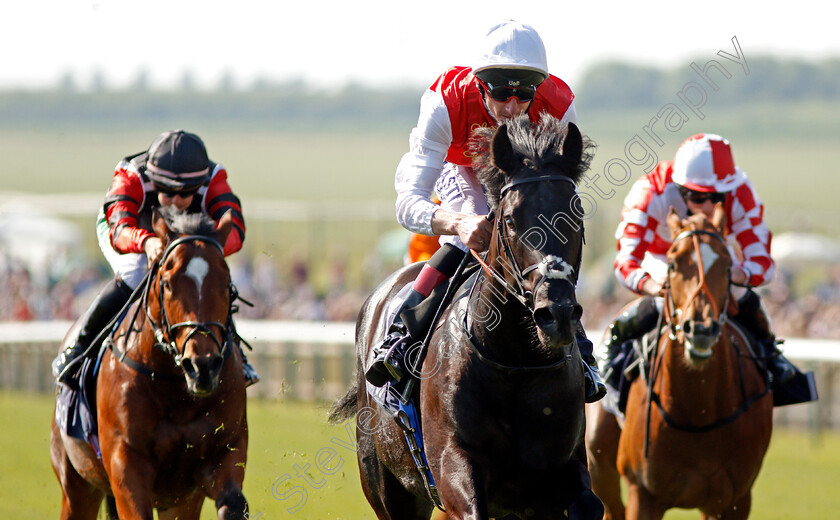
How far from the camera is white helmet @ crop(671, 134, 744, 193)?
6.30m

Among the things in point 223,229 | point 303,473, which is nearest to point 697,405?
point 303,473

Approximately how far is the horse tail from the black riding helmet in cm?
132

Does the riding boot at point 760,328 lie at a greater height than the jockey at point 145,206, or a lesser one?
lesser

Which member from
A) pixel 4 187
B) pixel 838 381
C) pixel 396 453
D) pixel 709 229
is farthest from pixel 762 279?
pixel 4 187

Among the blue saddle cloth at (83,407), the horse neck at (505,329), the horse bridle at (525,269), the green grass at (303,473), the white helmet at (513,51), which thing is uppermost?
the white helmet at (513,51)

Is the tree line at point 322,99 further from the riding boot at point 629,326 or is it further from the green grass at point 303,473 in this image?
the riding boot at point 629,326

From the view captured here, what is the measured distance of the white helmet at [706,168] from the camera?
630 centimetres

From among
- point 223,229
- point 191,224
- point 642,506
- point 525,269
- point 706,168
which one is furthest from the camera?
point 706,168

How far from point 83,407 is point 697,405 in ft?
10.5

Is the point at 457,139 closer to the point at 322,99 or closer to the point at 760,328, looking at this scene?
the point at 760,328

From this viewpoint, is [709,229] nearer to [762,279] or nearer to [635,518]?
[762,279]

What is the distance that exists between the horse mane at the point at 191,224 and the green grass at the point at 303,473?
3.93ft

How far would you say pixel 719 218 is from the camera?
5.88m

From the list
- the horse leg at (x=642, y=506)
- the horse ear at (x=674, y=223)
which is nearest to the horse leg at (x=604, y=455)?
the horse leg at (x=642, y=506)
